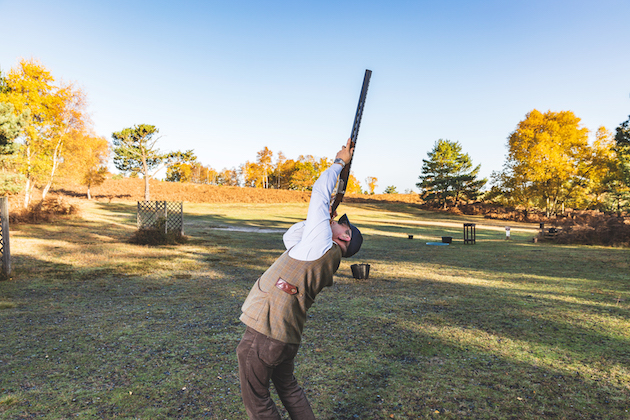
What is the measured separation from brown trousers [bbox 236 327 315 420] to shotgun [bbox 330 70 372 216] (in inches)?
30.9

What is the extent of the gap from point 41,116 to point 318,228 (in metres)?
25.3

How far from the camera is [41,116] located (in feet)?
68.6

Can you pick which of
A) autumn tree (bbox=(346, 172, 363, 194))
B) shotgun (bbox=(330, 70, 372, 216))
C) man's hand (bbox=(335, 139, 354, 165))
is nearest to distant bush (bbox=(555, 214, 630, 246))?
shotgun (bbox=(330, 70, 372, 216))

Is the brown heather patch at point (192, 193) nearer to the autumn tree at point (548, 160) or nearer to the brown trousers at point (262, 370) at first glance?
the autumn tree at point (548, 160)

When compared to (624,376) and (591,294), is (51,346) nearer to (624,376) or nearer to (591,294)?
(624,376)

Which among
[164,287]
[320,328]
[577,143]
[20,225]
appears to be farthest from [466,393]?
[577,143]

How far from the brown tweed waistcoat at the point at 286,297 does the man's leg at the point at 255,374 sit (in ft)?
0.26

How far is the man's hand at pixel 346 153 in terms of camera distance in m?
2.02

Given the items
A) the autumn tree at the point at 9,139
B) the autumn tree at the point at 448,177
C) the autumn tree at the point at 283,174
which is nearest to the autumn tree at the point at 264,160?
the autumn tree at the point at 283,174

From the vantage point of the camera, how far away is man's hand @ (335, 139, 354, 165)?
202 centimetres

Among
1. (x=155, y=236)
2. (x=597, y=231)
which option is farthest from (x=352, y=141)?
(x=597, y=231)

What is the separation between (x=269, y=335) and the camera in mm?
1853

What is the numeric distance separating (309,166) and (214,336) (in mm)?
→ 64458

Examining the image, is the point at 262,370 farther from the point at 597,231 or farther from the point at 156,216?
the point at 597,231
